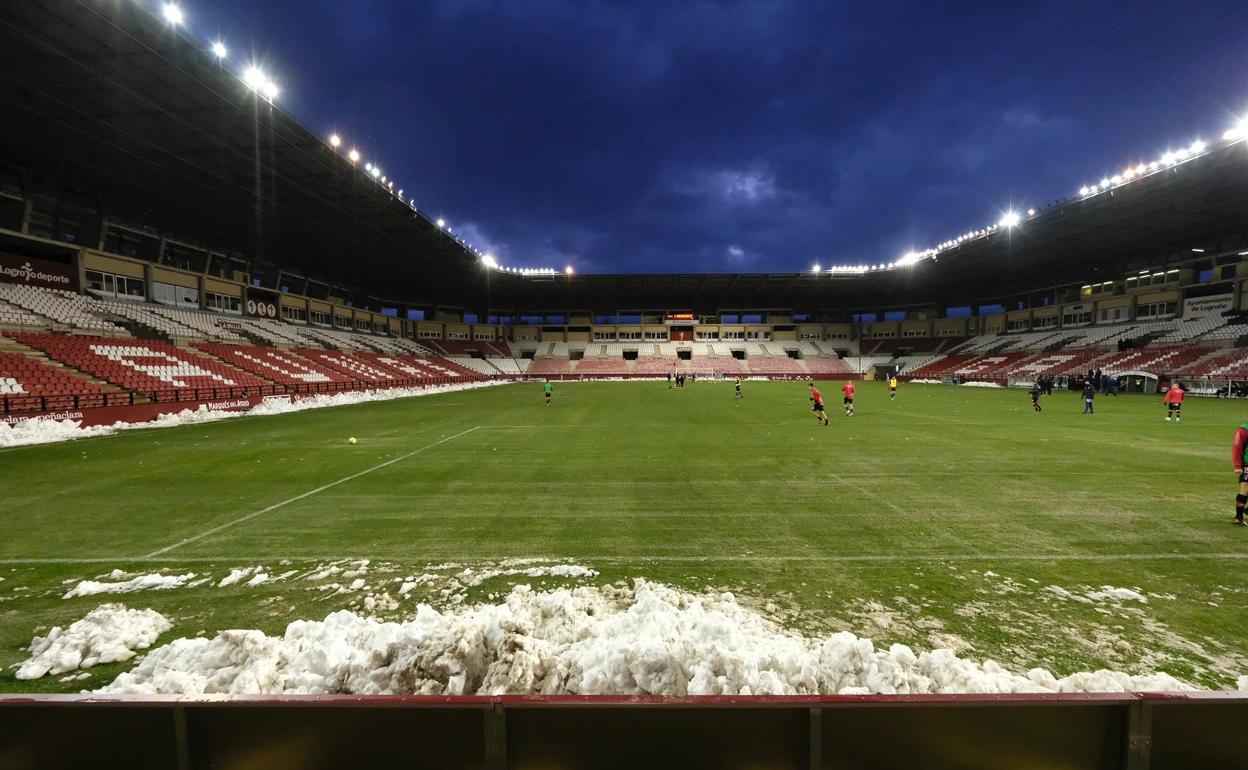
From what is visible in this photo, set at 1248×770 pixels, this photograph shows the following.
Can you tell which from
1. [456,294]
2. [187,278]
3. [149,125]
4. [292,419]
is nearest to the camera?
[292,419]

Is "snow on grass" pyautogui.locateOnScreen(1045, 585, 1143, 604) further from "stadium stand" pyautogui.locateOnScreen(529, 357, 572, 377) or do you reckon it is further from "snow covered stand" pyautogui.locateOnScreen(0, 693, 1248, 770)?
"stadium stand" pyautogui.locateOnScreen(529, 357, 572, 377)

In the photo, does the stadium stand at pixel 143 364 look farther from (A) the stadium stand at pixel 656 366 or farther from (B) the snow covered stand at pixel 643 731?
(A) the stadium stand at pixel 656 366

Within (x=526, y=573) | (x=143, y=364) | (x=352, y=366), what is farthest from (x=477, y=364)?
(x=526, y=573)

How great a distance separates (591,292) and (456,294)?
18783 mm

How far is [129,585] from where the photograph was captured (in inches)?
190

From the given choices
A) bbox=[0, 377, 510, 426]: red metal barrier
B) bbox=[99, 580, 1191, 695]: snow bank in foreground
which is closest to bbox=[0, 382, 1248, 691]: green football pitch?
bbox=[99, 580, 1191, 695]: snow bank in foreground

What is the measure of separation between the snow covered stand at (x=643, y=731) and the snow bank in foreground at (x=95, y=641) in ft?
7.16

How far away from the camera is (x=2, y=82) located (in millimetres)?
17656

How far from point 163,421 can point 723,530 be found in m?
21.5

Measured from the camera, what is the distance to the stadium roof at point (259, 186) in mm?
16844

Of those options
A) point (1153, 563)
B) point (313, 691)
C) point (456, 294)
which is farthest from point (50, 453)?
point (456, 294)

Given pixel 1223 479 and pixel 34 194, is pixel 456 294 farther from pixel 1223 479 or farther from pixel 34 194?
pixel 1223 479

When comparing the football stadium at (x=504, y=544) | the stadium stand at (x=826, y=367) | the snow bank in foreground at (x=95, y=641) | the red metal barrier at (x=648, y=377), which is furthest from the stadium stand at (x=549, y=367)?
the snow bank in foreground at (x=95, y=641)

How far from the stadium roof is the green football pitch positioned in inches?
566
